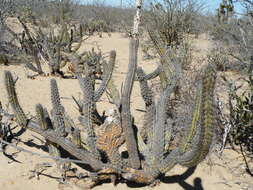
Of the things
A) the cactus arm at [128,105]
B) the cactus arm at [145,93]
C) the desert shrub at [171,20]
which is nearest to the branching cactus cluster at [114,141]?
the cactus arm at [128,105]

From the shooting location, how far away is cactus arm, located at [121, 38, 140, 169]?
245cm

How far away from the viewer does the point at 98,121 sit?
3.90 metres

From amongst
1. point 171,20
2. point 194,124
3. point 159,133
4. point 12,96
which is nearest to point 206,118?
point 194,124

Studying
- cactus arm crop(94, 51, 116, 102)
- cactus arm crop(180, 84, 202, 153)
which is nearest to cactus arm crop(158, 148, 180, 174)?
cactus arm crop(180, 84, 202, 153)

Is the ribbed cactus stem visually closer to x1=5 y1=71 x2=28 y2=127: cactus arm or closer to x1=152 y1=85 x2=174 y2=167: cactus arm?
x1=5 y1=71 x2=28 y2=127: cactus arm

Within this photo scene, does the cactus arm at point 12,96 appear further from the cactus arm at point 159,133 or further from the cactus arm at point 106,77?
the cactus arm at point 159,133

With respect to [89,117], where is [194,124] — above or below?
above

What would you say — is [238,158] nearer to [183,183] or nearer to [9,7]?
[183,183]

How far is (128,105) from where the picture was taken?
2561mm

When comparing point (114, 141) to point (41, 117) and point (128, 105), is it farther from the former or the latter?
point (41, 117)

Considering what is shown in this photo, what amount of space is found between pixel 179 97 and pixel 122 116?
2.06 meters

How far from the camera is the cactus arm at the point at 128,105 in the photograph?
8.03ft

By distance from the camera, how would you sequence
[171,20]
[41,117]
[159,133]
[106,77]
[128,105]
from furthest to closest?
1. [171,20]
2. [106,77]
3. [159,133]
4. [41,117]
5. [128,105]

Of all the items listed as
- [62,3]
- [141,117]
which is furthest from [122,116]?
[62,3]
